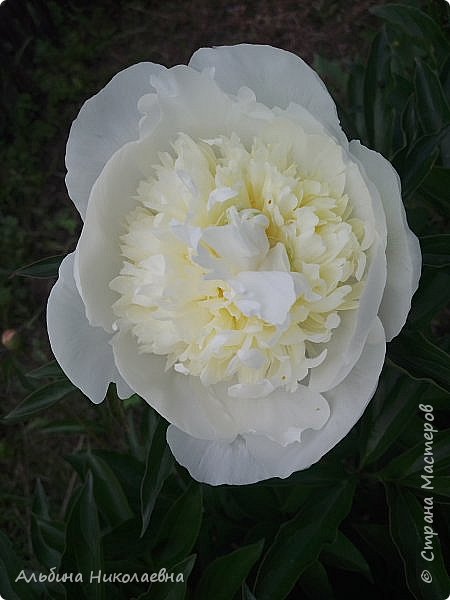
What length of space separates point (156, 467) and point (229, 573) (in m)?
0.21

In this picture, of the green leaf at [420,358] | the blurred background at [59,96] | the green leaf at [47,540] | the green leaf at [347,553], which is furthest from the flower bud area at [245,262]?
the blurred background at [59,96]

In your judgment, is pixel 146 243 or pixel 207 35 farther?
pixel 207 35

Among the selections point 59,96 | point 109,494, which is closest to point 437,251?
Result: point 109,494

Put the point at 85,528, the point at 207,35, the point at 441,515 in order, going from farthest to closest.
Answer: the point at 207,35, the point at 441,515, the point at 85,528

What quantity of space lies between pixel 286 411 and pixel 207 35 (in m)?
1.62

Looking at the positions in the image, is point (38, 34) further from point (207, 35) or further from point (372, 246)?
point (372, 246)

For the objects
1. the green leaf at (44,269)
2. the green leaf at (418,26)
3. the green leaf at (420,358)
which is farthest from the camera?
the green leaf at (418,26)

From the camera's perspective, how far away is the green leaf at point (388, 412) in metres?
0.97

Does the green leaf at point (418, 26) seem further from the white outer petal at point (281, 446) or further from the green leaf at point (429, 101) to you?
the white outer petal at point (281, 446)

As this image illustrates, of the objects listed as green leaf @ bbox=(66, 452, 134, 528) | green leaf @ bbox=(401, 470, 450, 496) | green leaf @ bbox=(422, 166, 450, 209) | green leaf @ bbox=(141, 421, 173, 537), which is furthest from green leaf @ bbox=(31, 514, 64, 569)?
green leaf @ bbox=(422, 166, 450, 209)

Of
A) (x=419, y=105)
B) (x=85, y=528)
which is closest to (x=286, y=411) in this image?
(x=85, y=528)

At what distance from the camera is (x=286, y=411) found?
0.75m

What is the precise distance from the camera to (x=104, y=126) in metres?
0.77

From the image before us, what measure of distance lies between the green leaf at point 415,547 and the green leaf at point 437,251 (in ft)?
1.18
